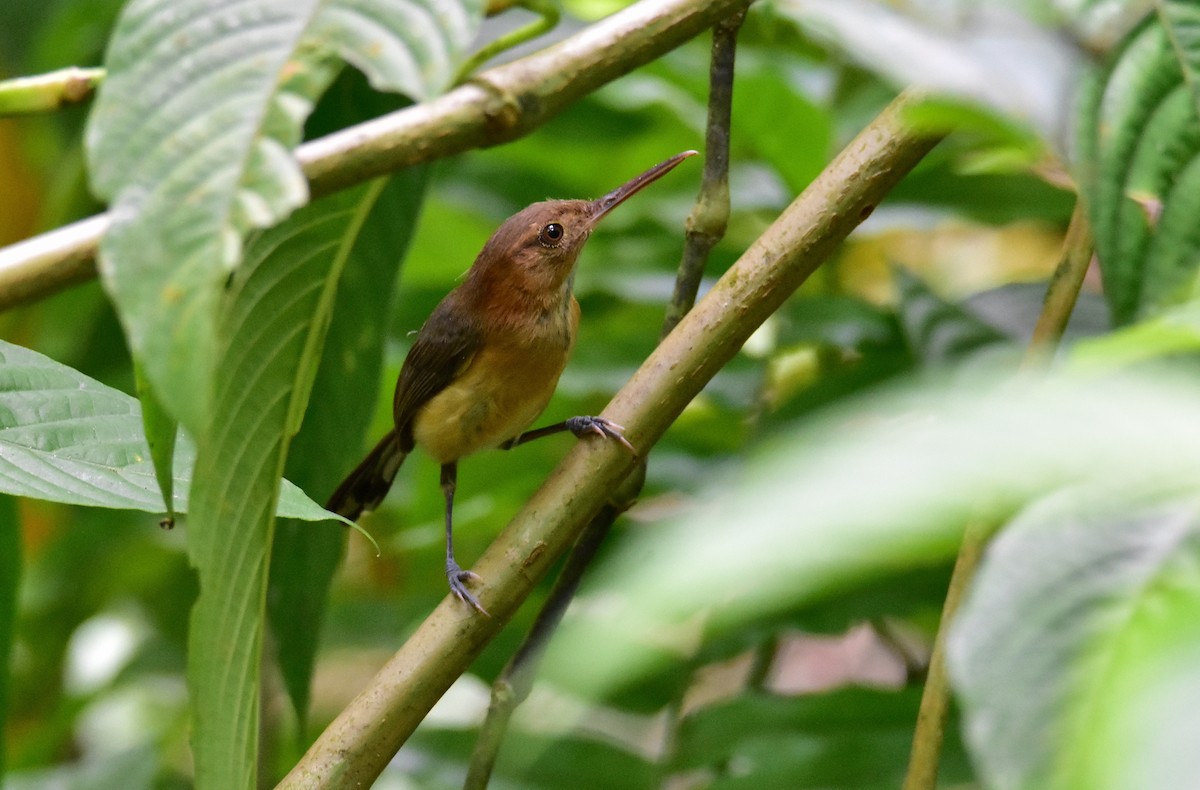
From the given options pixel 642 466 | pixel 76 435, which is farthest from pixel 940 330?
pixel 76 435

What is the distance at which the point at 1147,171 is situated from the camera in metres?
0.82

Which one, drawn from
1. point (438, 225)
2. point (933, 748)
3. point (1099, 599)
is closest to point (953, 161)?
point (438, 225)

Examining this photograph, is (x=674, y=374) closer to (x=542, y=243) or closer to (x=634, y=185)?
(x=634, y=185)

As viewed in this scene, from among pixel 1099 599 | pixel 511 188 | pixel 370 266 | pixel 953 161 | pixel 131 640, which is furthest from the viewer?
pixel 131 640

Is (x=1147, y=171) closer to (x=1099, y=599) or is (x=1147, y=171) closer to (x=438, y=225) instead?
(x=1099, y=599)

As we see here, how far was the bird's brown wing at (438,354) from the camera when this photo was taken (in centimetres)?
271

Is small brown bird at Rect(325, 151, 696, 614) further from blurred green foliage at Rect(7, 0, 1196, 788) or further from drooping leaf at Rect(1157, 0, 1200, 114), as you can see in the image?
drooping leaf at Rect(1157, 0, 1200, 114)

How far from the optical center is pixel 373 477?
9.65ft

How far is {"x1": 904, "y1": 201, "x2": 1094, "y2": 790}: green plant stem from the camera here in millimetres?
1242

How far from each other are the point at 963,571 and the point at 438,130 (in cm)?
73

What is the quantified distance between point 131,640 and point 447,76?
3486 millimetres

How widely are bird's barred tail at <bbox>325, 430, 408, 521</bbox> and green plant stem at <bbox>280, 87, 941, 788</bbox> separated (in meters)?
1.54

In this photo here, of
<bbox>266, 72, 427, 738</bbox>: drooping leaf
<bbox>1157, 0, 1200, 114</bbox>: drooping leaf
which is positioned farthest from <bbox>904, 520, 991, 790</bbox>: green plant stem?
<bbox>266, 72, 427, 738</bbox>: drooping leaf

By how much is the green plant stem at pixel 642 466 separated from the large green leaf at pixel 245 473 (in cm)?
38
